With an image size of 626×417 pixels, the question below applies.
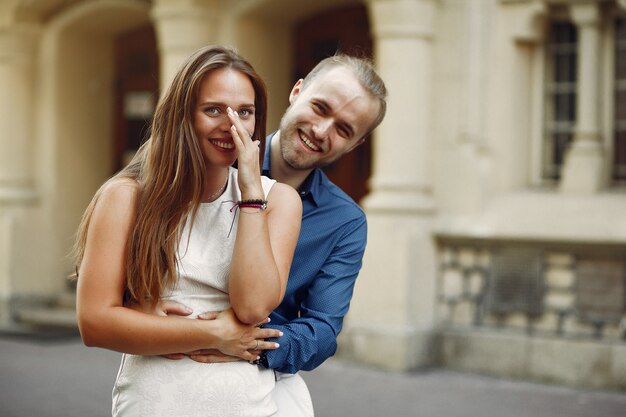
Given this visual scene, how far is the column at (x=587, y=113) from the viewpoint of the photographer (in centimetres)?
869

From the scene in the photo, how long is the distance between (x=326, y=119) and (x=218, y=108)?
439 millimetres

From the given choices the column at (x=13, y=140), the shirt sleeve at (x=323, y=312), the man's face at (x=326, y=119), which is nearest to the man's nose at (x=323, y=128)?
the man's face at (x=326, y=119)

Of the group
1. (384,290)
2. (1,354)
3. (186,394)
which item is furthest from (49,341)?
(186,394)

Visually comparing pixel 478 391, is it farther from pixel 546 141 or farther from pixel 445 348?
pixel 546 141

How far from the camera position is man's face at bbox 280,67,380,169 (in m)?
2.88

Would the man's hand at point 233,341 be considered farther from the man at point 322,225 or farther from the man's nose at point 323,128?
the man's nose at point 323,128

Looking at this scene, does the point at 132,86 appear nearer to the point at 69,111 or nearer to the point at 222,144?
the point at 69,111

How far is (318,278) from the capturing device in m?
2.91

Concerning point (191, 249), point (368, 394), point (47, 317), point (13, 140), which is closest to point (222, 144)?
point (191, 249)

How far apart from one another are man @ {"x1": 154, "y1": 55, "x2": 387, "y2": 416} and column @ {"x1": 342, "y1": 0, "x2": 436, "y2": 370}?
5.84 m

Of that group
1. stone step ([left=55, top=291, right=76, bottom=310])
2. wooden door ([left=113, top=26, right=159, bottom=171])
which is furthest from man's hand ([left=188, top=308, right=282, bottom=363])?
wooden door ([left=113, top=26, right=159, bottom=171])

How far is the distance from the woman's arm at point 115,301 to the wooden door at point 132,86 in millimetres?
9992

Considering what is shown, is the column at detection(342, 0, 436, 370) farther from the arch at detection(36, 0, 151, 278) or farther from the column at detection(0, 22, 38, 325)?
the column at detection(0, 22, 38, 325)

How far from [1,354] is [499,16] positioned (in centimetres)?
566
